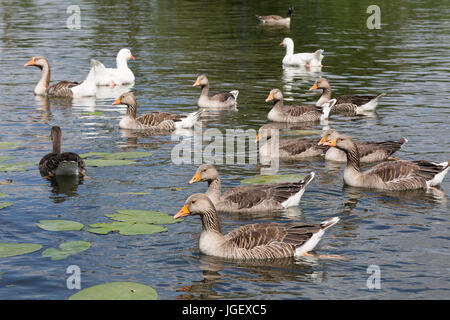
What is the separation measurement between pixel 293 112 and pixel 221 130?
121 inches

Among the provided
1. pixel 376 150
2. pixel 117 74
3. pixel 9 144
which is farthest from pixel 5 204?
pixel 117 74

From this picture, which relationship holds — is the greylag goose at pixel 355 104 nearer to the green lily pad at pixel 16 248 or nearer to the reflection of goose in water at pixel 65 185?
the reflection of goose in water at pixel 65 185

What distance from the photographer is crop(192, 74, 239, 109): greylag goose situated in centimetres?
2895

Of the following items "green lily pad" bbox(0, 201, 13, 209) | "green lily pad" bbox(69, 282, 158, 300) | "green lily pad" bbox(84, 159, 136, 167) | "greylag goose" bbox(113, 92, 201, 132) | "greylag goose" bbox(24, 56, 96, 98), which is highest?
"greylag goose" bbox(24, 56, 96, 98)

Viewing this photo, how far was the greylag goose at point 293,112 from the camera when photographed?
87.2 feet

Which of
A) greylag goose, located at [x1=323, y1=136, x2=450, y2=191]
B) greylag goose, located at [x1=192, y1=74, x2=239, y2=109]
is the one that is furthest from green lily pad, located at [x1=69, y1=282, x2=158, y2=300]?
greylag goose, located at [x1=192, y1=74, x2=239, y2=109]

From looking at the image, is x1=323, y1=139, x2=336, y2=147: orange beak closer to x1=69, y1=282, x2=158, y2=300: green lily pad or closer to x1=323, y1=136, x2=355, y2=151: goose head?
x1=323, y1=136, x2=355, y2=151: goose head

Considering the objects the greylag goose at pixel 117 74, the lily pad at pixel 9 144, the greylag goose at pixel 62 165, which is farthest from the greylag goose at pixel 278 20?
the greylag goose at pixel 62 165

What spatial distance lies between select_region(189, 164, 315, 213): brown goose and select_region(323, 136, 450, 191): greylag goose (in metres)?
2.42

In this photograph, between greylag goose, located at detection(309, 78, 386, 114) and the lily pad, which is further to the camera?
greylag goose, located at detection(309, 78, 386, 114)

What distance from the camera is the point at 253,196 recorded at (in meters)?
16.7

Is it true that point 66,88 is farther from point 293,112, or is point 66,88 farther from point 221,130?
point 293,112

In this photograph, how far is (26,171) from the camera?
65.9 ft

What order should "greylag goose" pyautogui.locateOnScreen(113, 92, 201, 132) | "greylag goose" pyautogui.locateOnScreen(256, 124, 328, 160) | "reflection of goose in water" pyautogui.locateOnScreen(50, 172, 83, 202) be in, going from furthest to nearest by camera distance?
1. "greylag goose" pyautogui.locateOnScreen(113, 92, 201, 132)
2. "greylag goose" pyautogui.locateOnScreen(256, 124, 328, 160)
3. "reflection of goose in water" pyautogui.locateOnScreen(50, 172, 83, 202)
